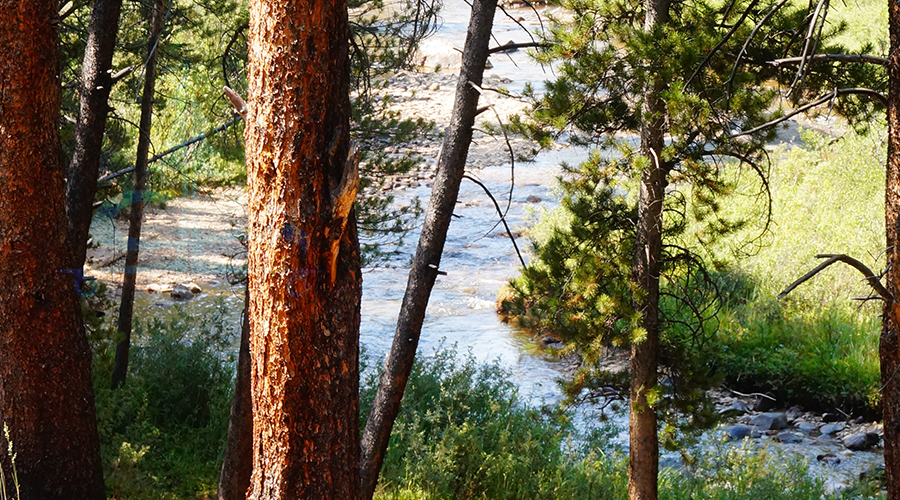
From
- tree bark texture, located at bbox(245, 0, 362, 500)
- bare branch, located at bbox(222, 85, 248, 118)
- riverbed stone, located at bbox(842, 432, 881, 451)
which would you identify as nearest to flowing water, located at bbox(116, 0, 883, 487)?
riverbed stone, located at bbox(842, 432, 881, 451)

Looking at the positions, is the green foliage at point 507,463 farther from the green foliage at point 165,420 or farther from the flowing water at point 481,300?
the green foliage at point 165,420

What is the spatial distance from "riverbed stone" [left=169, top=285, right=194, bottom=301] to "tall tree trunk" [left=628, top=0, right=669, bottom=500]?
844 centimetres

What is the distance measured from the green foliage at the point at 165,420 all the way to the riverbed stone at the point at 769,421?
6.26 meters

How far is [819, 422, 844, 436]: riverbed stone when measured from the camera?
9.68 meters

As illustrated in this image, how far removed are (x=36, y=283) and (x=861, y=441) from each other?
8.60 meters

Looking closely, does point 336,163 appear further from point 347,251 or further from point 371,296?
point 371,296

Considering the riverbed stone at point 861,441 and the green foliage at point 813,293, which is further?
the green foliage at point 813,293

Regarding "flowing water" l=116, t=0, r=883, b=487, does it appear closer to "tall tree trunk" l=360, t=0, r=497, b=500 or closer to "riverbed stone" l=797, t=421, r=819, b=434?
"riverbed stone" l=797, t=421, r=819, b=434

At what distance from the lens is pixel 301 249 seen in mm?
3158

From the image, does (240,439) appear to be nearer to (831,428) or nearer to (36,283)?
(36,283)

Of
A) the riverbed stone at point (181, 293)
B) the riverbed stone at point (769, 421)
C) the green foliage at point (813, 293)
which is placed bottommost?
the riverbed stone at point (769, 421)

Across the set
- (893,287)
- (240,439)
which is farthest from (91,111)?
(893,287)

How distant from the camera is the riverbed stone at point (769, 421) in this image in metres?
9.91

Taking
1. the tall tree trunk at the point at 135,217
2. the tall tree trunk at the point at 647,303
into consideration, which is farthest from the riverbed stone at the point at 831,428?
the tall tree trunk at the point at 135,217
